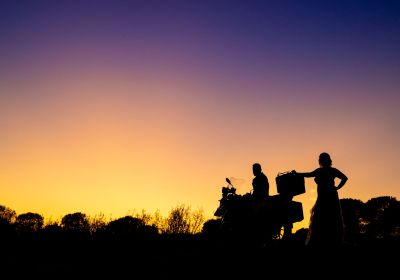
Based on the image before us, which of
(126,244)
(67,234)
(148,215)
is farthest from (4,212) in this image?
(126,244)

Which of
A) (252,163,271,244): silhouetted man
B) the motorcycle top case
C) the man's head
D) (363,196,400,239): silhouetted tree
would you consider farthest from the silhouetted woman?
(363,196,400,239): silhouetted tree

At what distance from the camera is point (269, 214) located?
32.3 ft

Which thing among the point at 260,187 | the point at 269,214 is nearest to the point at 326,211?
the point at 269,214

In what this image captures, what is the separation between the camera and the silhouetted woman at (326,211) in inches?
326

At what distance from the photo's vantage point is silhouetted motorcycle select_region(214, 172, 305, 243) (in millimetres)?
9766

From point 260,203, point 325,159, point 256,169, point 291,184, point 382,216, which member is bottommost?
point 260,203

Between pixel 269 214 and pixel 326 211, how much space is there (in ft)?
6.27

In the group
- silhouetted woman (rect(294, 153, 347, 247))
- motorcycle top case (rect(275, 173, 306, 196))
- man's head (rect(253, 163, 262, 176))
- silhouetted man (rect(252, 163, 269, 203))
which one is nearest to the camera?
silhouetted woman (rect(294, 153, 347, 247))

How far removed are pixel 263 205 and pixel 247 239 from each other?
1.21m

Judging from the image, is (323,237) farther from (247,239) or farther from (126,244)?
(126,244)

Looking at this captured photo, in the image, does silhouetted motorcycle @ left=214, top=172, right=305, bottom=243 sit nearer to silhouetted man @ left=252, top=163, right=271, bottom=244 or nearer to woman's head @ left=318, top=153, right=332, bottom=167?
silhouetted man @ left=252, top=163, right=271, bottom=244

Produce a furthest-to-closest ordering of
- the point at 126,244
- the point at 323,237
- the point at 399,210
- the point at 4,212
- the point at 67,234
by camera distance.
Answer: the point at 4,212, the point at 399,210, the point at 67,234, the point at 126,244, the point at 323,237

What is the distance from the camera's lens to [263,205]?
1009 cm

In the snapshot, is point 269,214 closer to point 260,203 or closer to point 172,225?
point 260,203
